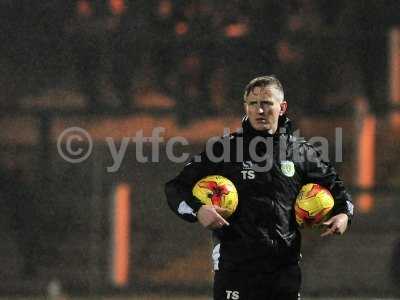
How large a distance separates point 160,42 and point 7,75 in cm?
157

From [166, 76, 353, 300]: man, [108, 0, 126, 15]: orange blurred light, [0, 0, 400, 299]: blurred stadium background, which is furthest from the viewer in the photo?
[108, 0, 126, 15]: orange blurred light

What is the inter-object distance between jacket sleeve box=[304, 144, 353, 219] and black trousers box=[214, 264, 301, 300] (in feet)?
1.54

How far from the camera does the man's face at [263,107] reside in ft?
18.9

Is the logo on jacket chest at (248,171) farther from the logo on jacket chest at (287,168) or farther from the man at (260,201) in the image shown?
the logo on jacket chest at (287,168)

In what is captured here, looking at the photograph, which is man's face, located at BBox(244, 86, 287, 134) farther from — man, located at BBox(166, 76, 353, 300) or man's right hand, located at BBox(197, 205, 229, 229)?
man's right hand, located at BBox(197, 205, 229, 229)

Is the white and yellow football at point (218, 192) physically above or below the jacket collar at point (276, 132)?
below

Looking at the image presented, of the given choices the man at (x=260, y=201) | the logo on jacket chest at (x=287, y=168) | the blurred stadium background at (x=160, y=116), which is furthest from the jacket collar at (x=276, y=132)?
the blurred stadium background at (x=160, y=116)

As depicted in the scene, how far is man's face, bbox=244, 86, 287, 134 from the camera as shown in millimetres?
5773

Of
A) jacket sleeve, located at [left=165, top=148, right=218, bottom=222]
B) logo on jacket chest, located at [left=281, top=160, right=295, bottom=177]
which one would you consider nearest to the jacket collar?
logo on jacket chest, located at [left=281, top=160, right=295, bottom=177]

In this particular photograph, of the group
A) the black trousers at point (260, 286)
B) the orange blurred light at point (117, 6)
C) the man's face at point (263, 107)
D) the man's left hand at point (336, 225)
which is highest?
the orange blurred light at point (117, 6)

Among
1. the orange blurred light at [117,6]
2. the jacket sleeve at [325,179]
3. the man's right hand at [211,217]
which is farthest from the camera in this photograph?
the orange blurred light at [117,6]

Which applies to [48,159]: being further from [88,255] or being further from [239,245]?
[239,245]

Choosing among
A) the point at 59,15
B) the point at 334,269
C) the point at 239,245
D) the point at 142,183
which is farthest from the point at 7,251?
the point at 239,245

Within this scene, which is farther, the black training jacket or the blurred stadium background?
the blurred stadium background
